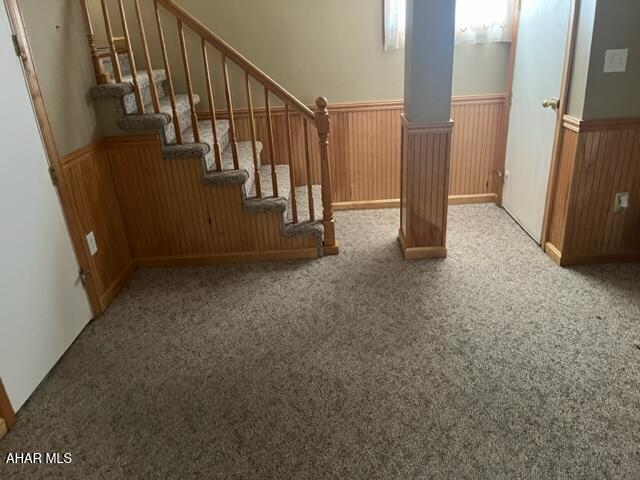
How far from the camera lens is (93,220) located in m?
2.67

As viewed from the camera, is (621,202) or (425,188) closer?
(621,202)

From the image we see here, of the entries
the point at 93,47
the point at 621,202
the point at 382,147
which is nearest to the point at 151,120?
the point at 93,47

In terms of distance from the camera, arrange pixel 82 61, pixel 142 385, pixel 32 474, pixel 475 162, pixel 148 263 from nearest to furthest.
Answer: pixel 32 474, pixel 142 385, pixel 82 61, pixel 148 263, pixel 475 162

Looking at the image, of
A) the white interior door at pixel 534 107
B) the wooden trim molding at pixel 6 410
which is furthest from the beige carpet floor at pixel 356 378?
the white interior door at pixel 534 107

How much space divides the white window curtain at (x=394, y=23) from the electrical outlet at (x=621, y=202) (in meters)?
1.78

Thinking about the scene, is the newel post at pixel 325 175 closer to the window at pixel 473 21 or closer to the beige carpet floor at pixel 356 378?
the beige carpet floor at pixel 356 378

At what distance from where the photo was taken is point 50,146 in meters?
2.29

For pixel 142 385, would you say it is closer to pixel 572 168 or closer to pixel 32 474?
pixel 32 474

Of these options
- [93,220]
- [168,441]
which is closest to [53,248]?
[93,220]

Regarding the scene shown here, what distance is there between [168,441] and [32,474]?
18.2 inches

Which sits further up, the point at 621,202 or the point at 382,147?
the point at 382,147

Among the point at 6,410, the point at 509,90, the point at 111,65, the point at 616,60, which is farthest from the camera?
the point at 509,90

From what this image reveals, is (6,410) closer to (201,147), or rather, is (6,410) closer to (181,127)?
(201,147)

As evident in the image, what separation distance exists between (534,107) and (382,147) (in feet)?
3.70
